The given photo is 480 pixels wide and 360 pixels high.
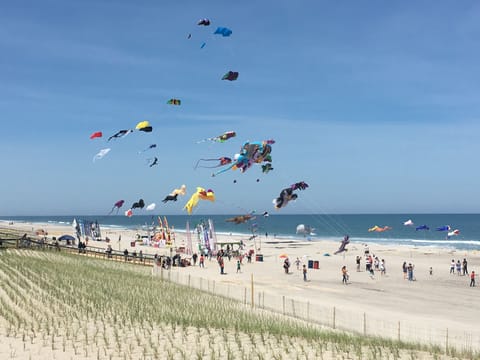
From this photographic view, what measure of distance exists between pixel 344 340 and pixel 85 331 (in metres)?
7.38

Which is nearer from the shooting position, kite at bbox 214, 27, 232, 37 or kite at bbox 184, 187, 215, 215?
kite at bbox 214, 27, 232, 37

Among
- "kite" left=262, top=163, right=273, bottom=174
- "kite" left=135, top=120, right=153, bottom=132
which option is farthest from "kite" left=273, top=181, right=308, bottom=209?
"kite" left=135, top=120, right=153, bottom=132

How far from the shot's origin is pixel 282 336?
1429 centimetres

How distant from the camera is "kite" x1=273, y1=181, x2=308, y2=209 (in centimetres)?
3638

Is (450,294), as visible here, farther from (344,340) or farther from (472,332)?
(344,340)

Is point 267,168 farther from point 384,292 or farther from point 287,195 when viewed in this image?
point 384,292

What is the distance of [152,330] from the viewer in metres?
14.5

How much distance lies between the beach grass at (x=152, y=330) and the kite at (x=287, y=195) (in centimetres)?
1485

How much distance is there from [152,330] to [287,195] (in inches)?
916

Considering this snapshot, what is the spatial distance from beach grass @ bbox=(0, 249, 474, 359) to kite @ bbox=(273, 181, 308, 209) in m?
14.8

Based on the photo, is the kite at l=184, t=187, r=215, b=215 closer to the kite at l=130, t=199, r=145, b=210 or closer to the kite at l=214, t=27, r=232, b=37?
the kite at l=130, t=199, r=145, b=210

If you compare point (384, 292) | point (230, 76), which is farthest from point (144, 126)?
point (384, 292)

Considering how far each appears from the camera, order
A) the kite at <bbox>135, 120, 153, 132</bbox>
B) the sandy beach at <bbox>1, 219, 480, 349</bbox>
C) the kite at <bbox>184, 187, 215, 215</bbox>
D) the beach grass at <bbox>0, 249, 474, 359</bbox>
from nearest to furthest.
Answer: the beach grass at <bbox>0, 249, 474, 359</bbox> → the sandy beach at <bbox>1, 219, 480, 349</bbox> → the kite at <bbox>135, 120, 153, 132</bbox> → the kite at <bbox>184, 187, 215, 215</bbox>

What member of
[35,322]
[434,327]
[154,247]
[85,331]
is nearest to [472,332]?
[434,327]
